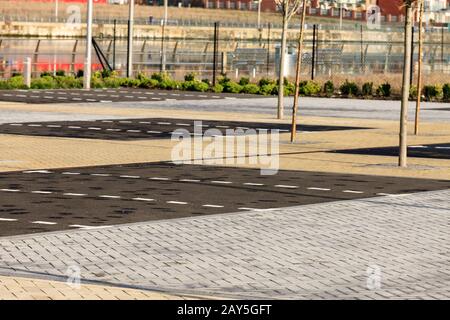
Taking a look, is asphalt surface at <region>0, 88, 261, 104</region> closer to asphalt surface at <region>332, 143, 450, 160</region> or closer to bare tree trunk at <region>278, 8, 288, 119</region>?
bare tree trunk at <region>278, 8, 288, 119</region>

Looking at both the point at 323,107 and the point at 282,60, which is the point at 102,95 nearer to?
the point at 323,107

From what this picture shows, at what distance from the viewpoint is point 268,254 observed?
13836 millimetres

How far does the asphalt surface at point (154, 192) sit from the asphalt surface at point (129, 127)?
6374mm

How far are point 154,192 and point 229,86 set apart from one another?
32235 millimetres

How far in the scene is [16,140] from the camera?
87.9 ft

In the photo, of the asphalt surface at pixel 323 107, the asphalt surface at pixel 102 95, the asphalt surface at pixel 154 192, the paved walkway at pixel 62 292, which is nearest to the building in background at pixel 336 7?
the asphalt surface at pixel 102 95

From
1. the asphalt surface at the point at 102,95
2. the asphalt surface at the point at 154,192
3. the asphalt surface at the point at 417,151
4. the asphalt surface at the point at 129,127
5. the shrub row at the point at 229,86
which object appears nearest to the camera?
the asphalt surface at the point at 154,192

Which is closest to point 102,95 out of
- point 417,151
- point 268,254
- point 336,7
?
point 417,151

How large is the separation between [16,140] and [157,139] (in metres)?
3.10

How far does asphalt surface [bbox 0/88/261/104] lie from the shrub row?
92cm

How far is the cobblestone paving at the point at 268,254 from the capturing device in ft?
39.4

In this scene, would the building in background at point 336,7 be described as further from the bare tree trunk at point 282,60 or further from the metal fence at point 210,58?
the bare tree trunk at point 282,60
